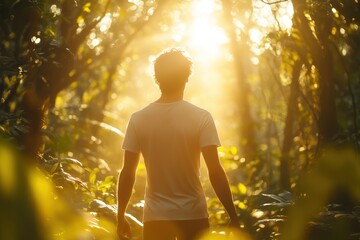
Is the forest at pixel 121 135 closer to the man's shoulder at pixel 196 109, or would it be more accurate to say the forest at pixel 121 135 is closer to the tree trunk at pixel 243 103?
the man's shoulder at pixel 196 109

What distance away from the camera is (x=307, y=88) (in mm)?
9484

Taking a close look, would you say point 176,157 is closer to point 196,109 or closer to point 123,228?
point 196,109

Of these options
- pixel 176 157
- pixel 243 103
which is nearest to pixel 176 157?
pixel 176 157

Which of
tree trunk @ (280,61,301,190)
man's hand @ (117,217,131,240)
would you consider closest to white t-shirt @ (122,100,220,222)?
man's hand @ (117,217,131,240)

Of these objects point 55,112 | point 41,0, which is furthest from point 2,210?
point 55,112

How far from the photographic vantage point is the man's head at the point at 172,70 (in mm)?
5094

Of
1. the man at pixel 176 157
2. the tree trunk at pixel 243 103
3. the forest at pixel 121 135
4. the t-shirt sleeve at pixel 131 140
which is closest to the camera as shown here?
the man at pixel 176 157

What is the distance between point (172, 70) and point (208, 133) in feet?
1.78

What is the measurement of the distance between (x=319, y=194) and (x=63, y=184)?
284cm

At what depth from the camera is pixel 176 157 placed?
5016 millimetres

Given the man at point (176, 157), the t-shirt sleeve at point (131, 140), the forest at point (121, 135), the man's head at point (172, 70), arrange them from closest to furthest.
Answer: the man at point (176, 157), the man's head at point (172, 70), the t-shirt sleeve at point (131, 140), the forest at point (121, 135)

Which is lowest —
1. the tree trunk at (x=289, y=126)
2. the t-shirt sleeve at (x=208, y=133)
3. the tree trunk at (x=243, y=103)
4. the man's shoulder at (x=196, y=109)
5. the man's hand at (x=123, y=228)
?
the man's hand at (x=123, y=228)

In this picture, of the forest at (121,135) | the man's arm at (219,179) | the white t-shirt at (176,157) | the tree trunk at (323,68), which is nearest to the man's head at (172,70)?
the white t-shirt at (176,157)

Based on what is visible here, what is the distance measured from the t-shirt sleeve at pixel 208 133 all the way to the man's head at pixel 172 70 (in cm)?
33
